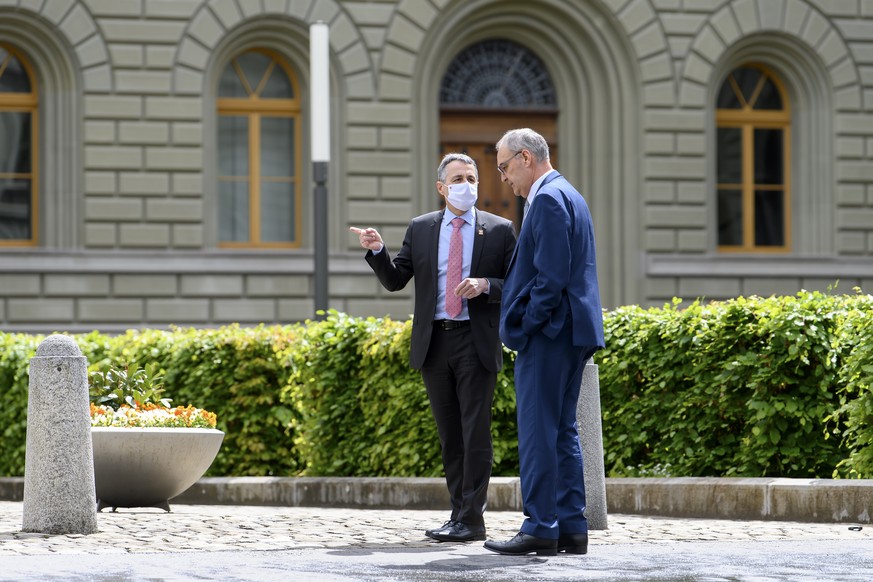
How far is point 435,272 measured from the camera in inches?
351

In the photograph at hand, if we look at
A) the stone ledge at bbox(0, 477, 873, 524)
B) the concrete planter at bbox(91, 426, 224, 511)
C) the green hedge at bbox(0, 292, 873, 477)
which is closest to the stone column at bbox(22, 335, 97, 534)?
the concrete planter at bbox(91, 426, 224, 511)

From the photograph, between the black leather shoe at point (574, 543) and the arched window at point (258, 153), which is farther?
the arched window at point (258, 153)

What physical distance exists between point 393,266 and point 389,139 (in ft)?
45.4

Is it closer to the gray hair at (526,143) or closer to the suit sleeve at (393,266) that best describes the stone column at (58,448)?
the suit sleeve at (393,266)

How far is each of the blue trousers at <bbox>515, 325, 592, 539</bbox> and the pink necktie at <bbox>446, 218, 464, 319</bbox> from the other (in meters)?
0.88

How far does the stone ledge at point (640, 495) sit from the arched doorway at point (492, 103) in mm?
11878

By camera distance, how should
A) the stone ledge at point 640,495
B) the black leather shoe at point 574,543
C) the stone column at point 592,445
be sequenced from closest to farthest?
the black leather shoe at point 574,543, the stone column at point 592,445, the stone ledge at point 640,495

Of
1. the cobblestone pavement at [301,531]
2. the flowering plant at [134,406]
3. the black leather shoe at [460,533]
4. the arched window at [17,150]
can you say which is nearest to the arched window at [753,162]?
the arched window at [17,150]

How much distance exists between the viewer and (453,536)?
A: 28.0 ft

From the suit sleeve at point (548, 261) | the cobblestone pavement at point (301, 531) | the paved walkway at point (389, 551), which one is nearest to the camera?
the paved walkway at point (389, 551)

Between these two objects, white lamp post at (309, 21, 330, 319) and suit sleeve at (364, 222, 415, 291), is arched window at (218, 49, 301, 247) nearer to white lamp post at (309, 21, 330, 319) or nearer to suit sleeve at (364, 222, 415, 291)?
white lamp post at (309, 21, 330, 319)

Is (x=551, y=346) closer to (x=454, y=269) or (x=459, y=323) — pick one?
(x=459, y=323)

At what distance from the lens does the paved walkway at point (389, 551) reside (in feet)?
22.9

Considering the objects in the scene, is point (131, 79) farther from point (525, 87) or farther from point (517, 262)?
point (517, 262)
